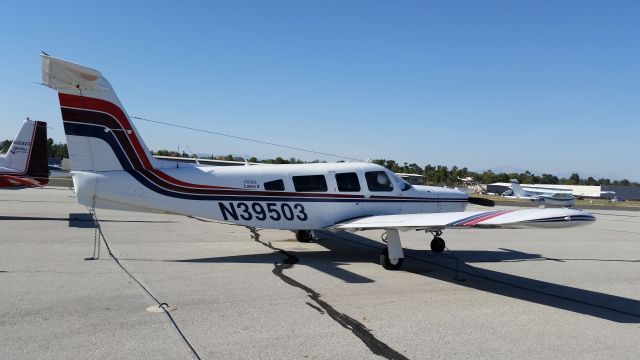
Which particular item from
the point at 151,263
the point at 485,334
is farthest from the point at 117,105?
the point at 485,334

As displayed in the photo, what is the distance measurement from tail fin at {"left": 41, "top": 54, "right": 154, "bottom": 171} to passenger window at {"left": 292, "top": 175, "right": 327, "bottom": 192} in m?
3.27

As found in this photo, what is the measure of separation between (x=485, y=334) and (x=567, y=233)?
1539 cm

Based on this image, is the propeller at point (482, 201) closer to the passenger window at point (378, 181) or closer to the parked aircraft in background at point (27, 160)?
the passenger window at point (378, 181)

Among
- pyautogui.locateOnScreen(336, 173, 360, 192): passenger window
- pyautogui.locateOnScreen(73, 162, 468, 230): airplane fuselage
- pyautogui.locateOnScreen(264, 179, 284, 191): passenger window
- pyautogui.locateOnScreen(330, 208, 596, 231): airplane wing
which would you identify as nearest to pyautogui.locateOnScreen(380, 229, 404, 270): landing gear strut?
pyautogui.locateOnScreen(330, 208, 596, 231): airplane wing

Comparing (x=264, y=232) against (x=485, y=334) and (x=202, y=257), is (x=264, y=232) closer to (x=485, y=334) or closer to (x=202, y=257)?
(x=202, y=257)

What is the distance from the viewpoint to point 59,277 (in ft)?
25.8

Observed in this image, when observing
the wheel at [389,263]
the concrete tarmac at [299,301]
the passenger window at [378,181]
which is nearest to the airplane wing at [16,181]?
the concrete tarmac at [299,301]

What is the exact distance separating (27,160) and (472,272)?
17.6m

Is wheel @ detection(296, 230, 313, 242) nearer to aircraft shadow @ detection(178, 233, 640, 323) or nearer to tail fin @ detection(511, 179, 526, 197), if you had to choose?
aircraft shadow @ detection(178, 233, 640, 323)

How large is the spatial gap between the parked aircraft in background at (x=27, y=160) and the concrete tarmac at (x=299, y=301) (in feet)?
20.1

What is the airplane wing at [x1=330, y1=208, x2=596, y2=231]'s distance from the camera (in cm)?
735

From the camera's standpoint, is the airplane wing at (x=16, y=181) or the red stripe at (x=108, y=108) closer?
the red stripe at (x=108, y=108)

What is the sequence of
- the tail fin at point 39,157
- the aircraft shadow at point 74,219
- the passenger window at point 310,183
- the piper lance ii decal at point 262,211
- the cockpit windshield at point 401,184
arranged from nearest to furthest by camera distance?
the piper lance ii decal at point 262,211
the passenger window at point 310,183
the cockpit windshield at point 401,184
the aircraft shadow at point 74,219
the tail fin at point 39,157

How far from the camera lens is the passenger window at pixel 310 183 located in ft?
36.6
